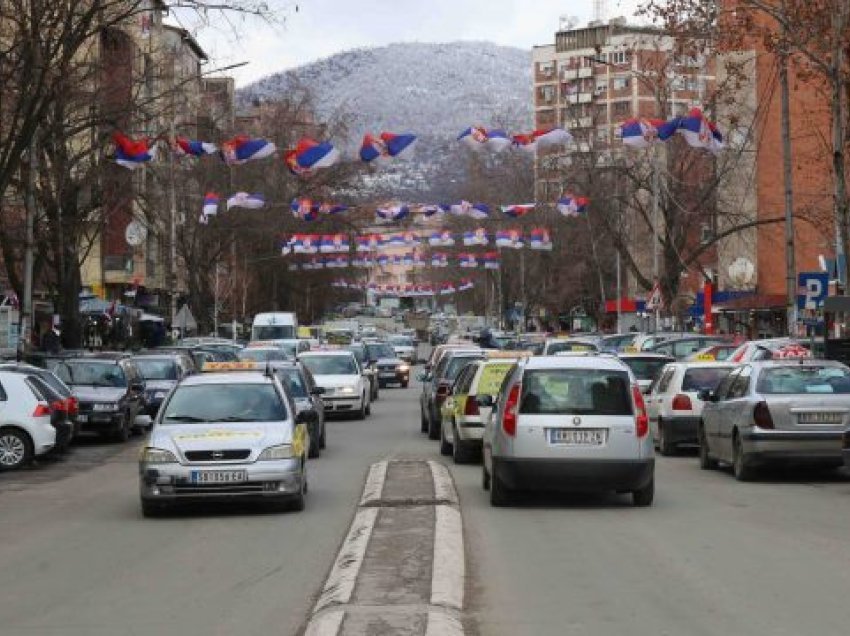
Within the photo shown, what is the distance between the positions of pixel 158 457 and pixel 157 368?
1992 centimetres

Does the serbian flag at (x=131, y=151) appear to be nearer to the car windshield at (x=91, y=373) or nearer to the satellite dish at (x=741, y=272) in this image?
the car windshield at (x=91, y=373)

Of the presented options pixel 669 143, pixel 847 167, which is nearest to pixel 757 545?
pixel 847 167

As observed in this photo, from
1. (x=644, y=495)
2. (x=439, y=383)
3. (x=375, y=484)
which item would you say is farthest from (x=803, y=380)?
(x=439, y=383)

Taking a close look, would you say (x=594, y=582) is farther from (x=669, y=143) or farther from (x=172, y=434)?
(x=669, y=143)

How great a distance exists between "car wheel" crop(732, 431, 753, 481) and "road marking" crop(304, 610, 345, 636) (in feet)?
35.7

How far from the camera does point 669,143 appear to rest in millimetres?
57625

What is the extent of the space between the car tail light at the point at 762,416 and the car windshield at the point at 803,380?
0.96 feet

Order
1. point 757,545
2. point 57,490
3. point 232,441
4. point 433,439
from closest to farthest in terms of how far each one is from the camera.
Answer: point 757,545, point 232,441, point 57,490, point 433,439

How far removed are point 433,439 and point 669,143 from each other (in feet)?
108

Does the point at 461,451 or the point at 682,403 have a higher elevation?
the point at 682,403

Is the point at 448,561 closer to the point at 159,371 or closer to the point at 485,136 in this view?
the point at 159,371

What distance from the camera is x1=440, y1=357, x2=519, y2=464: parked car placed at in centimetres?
2100

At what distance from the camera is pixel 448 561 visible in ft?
35.6

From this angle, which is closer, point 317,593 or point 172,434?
point 317,593
